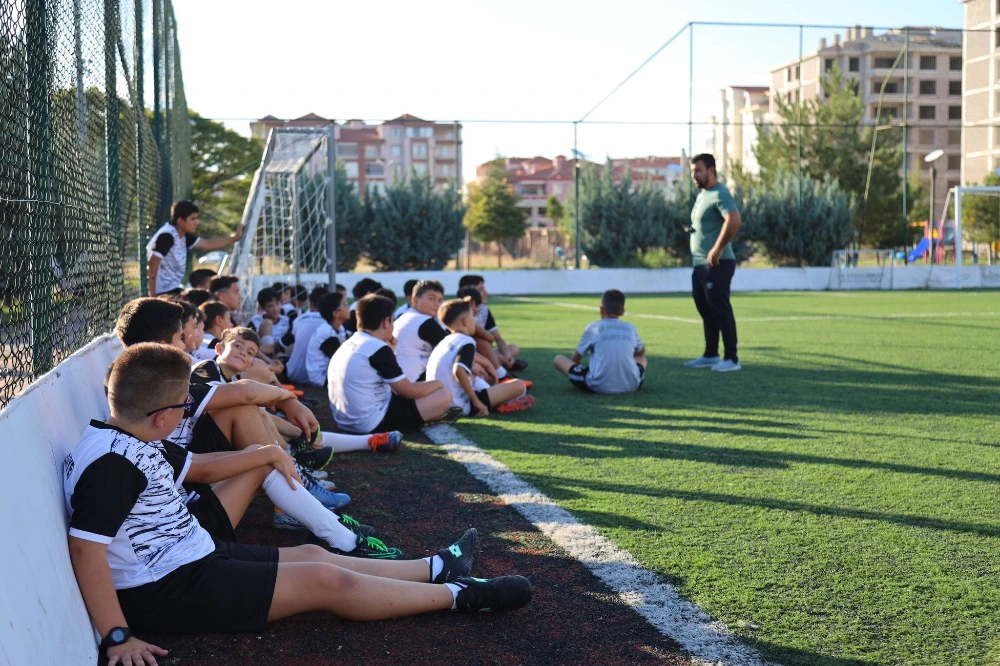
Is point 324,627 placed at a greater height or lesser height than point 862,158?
lesser

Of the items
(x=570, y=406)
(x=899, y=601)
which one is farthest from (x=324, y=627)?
(x=570, y=406)

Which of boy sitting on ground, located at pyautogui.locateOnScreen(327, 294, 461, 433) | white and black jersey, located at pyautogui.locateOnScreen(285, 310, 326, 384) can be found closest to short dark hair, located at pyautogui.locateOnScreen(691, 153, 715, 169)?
white and black jersey, located at pyautogui.locateOnScreen(285, 310, 326, 384)

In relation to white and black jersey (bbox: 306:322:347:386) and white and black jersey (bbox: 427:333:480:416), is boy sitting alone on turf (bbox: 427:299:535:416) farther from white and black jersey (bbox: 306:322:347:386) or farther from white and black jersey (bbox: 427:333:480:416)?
white and black jersey (bbox: 306:322:347:386)

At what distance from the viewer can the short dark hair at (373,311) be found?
20.2 ft

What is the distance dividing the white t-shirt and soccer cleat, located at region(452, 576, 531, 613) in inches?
200

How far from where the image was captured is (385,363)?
630 cm

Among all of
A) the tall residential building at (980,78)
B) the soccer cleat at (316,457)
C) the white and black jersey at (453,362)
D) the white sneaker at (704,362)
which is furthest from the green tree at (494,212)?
the soccer cleat at (316,457)

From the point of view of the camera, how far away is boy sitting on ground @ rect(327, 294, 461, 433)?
6.29 meters

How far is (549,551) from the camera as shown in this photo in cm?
385

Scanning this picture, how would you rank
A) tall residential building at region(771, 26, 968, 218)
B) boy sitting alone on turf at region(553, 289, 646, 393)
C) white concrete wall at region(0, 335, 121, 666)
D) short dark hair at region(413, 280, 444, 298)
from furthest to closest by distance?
tall residential building at region(771, 26, 968, 218) < boy sitting alone on turf at region(553, 289, 646, 393) < short dark hair at region(413, 280, 444, 298) < white concrete wall at region(0, 335, 121, 666)

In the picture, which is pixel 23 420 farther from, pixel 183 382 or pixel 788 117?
pixel 788 117

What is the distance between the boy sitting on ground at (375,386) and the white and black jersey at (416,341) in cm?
99

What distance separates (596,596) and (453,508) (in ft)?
4.46

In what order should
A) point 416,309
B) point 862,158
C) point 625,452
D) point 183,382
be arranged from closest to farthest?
point 183,382, point 625,452, point 416,309, point 862,158
